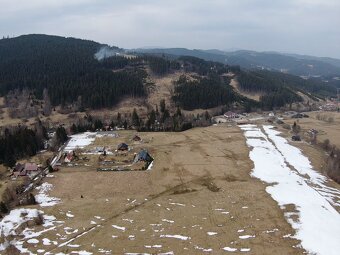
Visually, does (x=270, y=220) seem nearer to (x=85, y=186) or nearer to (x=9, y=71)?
(x=85, y=186)

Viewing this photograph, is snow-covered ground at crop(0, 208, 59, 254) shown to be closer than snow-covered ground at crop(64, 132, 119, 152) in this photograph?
Yes

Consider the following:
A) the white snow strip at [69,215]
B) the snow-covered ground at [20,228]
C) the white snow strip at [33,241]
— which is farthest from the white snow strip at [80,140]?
the white snow strip at [33,241]

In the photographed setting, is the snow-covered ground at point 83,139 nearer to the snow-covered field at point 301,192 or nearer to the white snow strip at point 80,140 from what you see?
the white snow strip at point 80,140

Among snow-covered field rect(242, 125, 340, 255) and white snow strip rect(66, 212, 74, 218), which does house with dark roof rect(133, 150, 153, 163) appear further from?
white snow strip rect(66, 212, 74, 218)

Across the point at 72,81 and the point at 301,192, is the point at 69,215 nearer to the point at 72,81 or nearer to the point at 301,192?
the point at 301,192

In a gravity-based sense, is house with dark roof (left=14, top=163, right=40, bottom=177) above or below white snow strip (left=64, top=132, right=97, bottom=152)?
above

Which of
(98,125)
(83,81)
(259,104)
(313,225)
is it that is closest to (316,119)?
(259,104)

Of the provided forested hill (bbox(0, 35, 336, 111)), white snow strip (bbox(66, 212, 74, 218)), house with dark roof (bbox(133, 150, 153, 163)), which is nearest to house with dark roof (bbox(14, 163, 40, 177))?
house with dark roof (bbox(133, 150, 153, 163))
